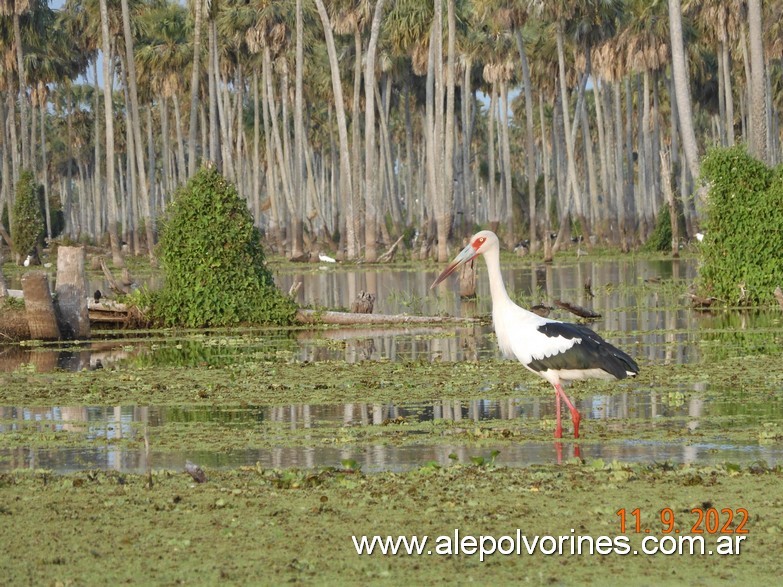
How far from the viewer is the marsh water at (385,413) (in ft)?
36.2

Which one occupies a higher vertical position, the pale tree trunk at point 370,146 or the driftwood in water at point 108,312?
the pale tree trunk at point 370,146

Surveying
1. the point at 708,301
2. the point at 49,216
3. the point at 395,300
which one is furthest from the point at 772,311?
the point at 49,216

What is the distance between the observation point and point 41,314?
22.6 metres

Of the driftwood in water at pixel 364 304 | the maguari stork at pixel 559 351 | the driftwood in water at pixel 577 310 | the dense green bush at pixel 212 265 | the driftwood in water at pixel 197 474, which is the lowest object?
the driftwood in water at pixel 197 474

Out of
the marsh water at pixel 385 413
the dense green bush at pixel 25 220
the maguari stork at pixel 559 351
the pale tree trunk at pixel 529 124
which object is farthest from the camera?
the pale tree trunk at pixel 529 124

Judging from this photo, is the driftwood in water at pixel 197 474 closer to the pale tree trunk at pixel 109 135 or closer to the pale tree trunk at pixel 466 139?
the pale tree trunk at pixel 109 135

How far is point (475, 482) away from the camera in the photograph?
9461mm

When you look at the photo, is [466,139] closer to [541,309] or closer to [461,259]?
[541,309]

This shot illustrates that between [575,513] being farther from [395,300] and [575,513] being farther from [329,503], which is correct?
[395,300]

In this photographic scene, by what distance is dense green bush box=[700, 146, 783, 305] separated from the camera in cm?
2577

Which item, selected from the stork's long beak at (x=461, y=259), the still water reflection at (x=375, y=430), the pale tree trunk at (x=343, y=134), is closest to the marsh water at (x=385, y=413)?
the still water reflection at (x=375, y=430)

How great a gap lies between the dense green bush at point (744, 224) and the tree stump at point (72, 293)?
11.6 metres
